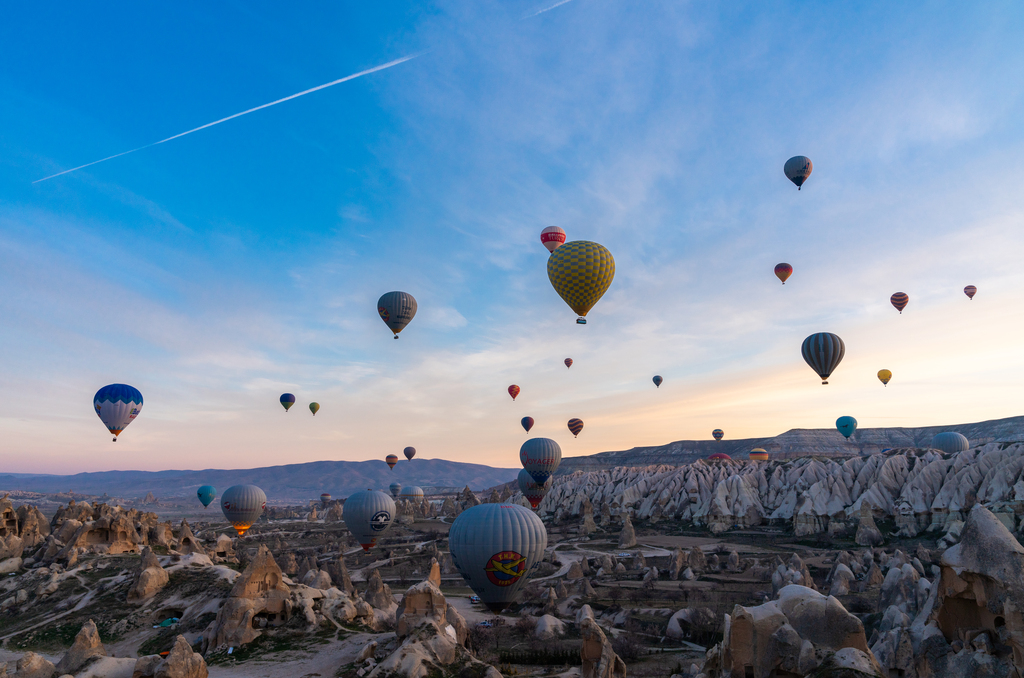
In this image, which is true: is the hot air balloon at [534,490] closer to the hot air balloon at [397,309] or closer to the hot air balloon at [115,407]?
the hot air balloon at [397,309]

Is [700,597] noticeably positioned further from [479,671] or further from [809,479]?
[809,479]

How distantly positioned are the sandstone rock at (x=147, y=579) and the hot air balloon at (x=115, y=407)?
61.1 feet

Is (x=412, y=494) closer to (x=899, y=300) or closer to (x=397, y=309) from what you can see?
(x=397, y=309)

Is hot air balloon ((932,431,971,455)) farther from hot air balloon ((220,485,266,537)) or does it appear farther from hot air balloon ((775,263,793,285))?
hot air balloon ((220,485,266,537))

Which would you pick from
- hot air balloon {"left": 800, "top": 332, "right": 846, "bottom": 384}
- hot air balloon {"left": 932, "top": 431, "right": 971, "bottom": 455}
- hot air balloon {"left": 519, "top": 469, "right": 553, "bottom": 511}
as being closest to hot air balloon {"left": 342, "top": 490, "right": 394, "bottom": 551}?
hot air balloon {"left": 519, "top": 469, "right": 553, "bottom": 511}

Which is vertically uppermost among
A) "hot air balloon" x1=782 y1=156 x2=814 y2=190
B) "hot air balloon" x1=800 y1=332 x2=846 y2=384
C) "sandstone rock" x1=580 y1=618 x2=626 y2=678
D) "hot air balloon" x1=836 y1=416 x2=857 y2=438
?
"hot air balloon" x1=782 y1=156 x2=814 y2=190

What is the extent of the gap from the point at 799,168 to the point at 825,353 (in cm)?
1825

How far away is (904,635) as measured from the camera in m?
17.9

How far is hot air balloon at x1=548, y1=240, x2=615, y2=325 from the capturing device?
1740 inches

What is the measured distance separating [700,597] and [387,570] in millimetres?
37638

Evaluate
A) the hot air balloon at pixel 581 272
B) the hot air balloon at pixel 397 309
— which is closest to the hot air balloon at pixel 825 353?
the hot air balloon at pixel 581 272

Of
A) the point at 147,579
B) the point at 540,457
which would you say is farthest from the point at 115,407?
the point at 540,457

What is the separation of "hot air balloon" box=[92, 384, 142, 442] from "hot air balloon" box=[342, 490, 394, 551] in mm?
21408

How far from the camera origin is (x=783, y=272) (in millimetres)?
58688
